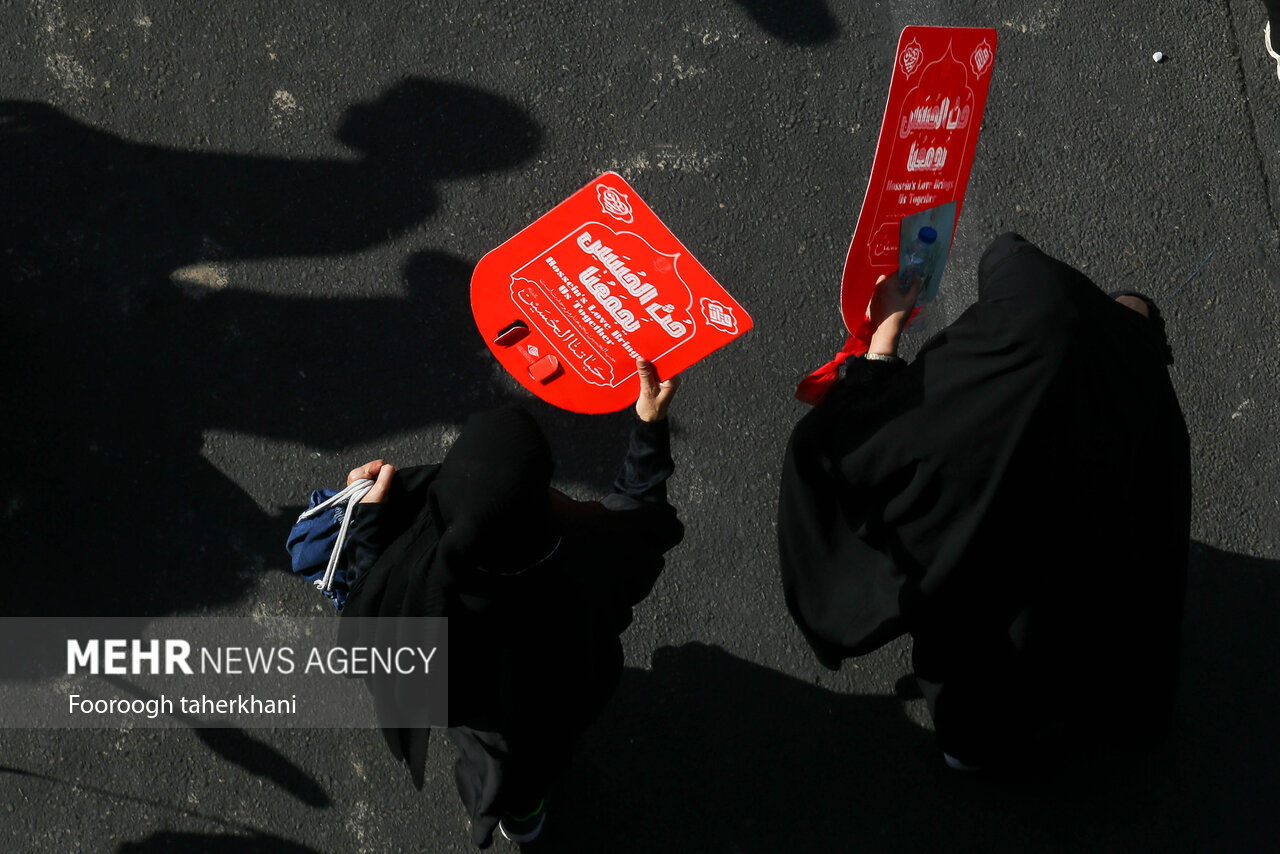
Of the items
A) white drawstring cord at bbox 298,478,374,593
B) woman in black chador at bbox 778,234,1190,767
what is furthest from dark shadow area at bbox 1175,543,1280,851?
white drawstring cord at bbox 298,478,374,593

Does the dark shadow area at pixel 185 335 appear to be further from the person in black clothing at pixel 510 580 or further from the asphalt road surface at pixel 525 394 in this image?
the person in black clothing at pixel 510 580

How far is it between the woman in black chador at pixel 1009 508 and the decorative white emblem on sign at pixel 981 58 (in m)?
0.46

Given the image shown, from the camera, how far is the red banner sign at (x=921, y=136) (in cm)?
212

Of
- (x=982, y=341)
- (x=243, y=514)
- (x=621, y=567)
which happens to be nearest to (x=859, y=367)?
(x=982, y=341)

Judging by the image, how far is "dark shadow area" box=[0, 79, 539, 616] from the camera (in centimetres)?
304

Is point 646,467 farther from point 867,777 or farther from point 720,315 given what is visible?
point 867,777

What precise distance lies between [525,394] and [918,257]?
1.45 m

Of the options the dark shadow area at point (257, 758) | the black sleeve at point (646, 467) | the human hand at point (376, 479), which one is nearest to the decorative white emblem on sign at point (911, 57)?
the black sleeve at point (646, 467)

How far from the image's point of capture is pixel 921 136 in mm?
2184

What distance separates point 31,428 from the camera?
3.08 meters

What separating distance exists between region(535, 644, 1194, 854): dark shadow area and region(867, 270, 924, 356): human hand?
4.21 feet

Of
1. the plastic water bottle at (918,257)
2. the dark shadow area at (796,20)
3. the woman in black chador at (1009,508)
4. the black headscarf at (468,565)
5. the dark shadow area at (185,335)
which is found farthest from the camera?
the dark shadow area at (796,20)

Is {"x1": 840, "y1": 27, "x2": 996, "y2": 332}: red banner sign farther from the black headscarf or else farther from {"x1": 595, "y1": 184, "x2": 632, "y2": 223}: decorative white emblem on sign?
the black headscarf

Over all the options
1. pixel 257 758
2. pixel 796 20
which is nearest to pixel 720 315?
pixel 796 20
